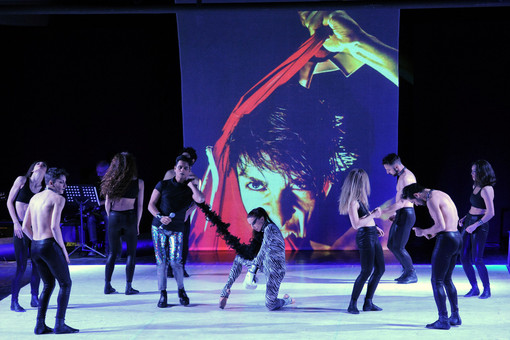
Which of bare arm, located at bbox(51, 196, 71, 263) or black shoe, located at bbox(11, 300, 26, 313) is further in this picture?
black shoe, located at bbox(11, 300, 26, 313)

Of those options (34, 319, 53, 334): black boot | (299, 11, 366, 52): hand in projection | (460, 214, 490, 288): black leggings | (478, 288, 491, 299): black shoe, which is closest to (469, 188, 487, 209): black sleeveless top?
(460, 214, 490, 288): black leggings

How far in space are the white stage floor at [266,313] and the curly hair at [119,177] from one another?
114cm

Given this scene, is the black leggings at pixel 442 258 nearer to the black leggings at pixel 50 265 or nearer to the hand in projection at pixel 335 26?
the black leggings at pixel 50 265

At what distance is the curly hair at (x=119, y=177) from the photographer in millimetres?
7082

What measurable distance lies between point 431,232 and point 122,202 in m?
3.24

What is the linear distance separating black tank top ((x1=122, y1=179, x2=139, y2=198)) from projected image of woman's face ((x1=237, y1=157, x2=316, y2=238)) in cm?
304

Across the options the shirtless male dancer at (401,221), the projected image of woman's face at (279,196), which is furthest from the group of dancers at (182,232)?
the projected image of woman's face at (279,196)

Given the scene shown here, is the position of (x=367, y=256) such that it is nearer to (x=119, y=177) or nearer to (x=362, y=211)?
(x=362, y=211)

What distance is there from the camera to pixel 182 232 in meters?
6.71

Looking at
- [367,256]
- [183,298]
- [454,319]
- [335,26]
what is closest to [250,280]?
[183,298]

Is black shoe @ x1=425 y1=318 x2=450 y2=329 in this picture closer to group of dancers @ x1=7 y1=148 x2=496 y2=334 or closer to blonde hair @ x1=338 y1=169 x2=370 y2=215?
group of dancers @ x1=7 y1=148 x2=496 y2=334

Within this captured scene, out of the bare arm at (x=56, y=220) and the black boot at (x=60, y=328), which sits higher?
the bare arm at (x=56, y=220)

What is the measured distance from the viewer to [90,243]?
10.7 metres

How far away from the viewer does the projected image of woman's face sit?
1005cm
